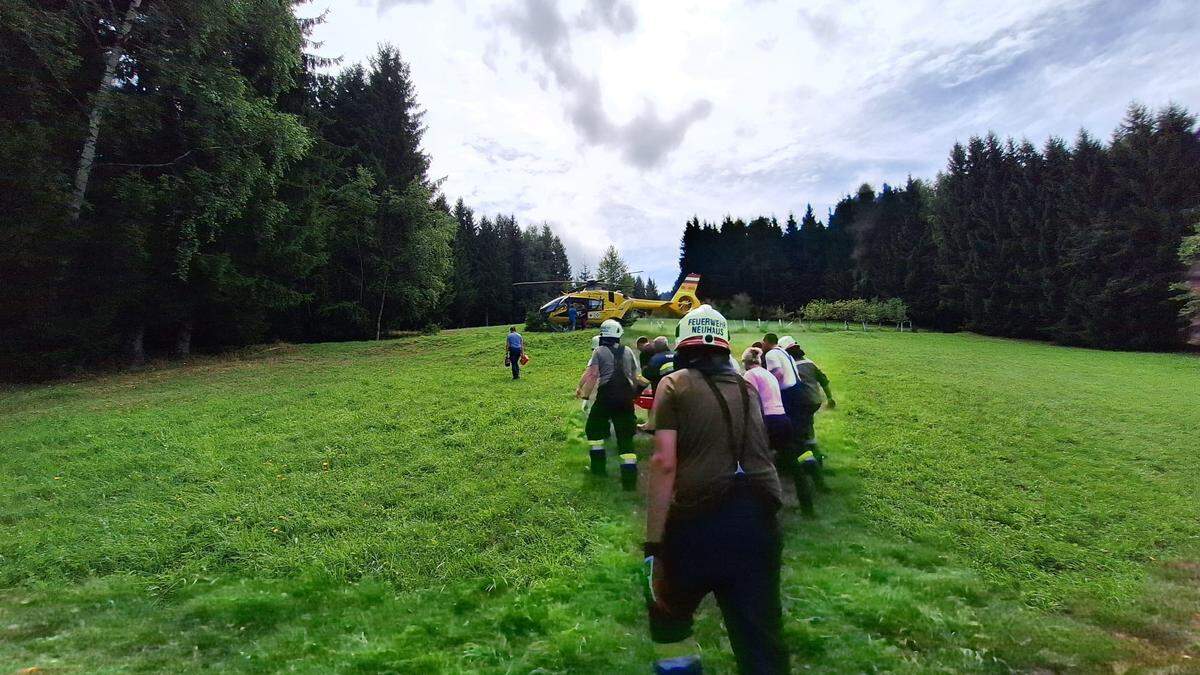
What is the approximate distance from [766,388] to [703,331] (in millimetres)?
3379

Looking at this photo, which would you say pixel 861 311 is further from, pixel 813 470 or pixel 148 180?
pixel 148 180

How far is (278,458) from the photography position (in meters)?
9.73

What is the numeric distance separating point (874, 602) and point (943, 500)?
3.73m

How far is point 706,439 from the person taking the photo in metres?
3.09

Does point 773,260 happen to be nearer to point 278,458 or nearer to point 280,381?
point 280,381

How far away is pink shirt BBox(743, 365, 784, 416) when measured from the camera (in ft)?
20.8

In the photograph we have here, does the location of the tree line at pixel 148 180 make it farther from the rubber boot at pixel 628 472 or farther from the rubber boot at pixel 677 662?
the rubber boot at pixel 677 662

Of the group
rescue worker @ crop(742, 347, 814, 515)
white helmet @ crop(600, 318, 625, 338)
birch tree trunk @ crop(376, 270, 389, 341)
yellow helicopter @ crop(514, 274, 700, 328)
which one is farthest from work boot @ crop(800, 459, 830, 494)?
birch tree trunk @ crop(376, 270, 389, 341)

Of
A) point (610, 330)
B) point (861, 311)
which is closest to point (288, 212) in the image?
point (610, 330)

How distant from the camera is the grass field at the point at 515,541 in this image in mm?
4434

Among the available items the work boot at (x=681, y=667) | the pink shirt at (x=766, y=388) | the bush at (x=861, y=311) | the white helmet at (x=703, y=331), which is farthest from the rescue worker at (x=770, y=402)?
the bush at (x=861, y=311)

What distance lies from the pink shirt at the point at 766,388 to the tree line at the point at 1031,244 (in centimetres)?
2111

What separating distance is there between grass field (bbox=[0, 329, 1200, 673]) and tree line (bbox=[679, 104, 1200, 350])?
16656mm

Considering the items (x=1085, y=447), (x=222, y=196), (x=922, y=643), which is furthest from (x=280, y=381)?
(x=1085, y=447)
